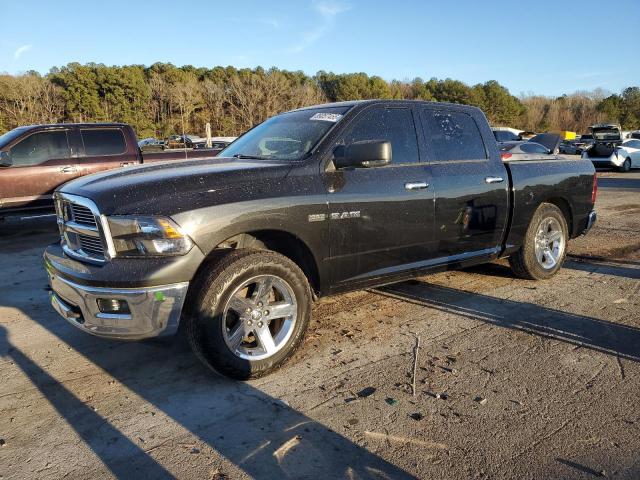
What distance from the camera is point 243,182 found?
11.3 feet

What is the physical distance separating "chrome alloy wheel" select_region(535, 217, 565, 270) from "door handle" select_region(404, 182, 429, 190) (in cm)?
198

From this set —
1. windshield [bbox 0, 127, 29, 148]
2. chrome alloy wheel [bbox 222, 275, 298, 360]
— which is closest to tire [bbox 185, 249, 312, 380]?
chrome alloy wheel [bbox 222, 275, 298, 360]

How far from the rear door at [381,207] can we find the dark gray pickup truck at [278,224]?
12 mm

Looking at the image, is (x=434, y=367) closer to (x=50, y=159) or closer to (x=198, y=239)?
(x=198, y=239)

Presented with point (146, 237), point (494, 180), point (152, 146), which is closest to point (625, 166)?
point (494, 180)

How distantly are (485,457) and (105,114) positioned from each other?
55.4 m

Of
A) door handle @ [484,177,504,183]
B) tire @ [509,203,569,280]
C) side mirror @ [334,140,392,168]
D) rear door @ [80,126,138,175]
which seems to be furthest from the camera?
rear door @ [80,126,138,175]

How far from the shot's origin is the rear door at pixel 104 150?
911 centimetres

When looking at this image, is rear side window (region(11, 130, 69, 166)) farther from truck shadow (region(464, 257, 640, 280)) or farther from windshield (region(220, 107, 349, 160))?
truck shadow (region(464, 257, 640, 280))

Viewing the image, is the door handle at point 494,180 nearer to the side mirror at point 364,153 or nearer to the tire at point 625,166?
the side mirror at point 364,153

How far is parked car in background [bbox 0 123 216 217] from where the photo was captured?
28.0 feet

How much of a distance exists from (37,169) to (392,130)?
6983 millimetres

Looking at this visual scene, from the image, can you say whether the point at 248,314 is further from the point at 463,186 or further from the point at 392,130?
the point at 463,186

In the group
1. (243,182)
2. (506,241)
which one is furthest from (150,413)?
(506,241)
